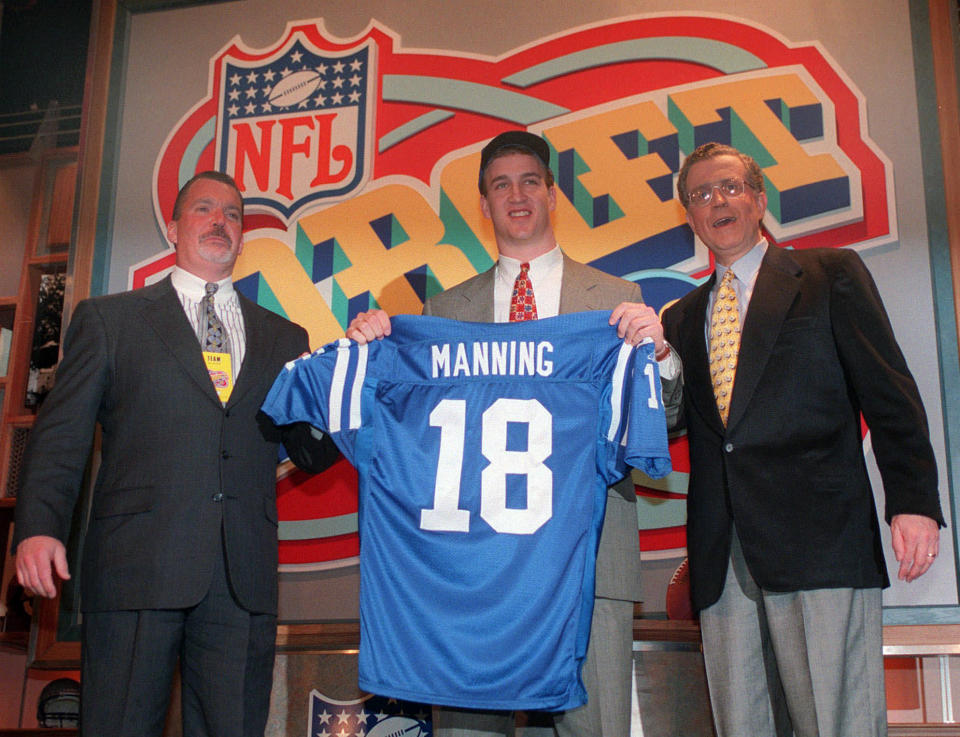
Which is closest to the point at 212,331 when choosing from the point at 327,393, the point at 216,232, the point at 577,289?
the point at 216,232

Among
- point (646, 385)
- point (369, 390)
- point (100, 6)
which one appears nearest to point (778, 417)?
point (646, 385)

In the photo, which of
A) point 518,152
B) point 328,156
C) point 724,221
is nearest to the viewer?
point 724,221

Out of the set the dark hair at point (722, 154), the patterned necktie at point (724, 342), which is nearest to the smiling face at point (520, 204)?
the dark hair at point (722, 154)

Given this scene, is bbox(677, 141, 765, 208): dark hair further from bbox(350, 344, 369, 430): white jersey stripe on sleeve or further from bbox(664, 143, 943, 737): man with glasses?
bbox(350, 344, 369, 430): white jersey stripe on sleeve

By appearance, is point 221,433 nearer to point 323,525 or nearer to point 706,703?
Answer: point 323,525

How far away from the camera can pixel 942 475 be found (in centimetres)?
300

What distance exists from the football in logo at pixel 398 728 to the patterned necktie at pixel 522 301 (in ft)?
4.81

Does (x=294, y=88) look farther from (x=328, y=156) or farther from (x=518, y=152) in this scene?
(x=518, y=152)

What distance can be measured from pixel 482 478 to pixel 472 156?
6.19 feet

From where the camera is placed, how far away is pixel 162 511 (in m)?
2.15

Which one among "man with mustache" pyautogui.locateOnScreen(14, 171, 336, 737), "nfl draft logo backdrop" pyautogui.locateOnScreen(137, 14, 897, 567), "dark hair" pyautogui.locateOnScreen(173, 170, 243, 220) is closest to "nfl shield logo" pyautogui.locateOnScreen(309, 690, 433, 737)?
"nfl draft logo backdrop" pyautogui.locateOnScreen(137, 14, 897, 567)

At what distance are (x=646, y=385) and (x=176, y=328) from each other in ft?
3.85

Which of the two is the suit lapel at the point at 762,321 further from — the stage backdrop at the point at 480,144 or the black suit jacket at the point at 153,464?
the black suit jacket at the point at 153,464

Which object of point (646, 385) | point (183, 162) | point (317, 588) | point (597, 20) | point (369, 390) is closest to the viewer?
point (646, 385)
